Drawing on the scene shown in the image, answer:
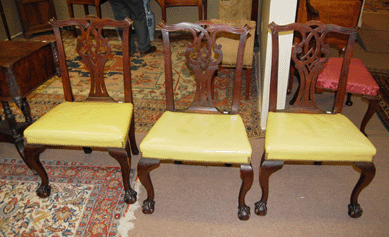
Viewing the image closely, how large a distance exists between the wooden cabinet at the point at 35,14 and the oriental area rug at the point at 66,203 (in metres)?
3.62

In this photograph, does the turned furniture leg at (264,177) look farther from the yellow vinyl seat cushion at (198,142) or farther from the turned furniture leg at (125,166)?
the turned furniture leg at (125,166)

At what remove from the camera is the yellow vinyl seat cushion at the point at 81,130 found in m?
1.87

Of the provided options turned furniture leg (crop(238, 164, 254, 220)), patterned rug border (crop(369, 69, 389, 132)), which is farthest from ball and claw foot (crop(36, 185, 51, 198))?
patterned rug border (crop(369, 69, 389, 132))

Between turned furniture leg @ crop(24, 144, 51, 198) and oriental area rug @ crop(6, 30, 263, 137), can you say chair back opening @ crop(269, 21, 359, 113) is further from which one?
turned furniture leg @ crop(24, 144, 51, 198)

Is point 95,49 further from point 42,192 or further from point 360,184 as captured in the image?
point 360,184

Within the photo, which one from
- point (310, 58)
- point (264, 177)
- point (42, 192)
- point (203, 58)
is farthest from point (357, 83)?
point (42, 192)

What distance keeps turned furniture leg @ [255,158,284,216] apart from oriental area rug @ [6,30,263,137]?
0.87m

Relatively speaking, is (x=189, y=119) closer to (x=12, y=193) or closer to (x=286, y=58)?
(x=286, y=58)

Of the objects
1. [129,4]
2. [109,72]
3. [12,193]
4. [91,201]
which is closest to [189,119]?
[91,201]

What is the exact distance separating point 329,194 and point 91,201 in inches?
63.8

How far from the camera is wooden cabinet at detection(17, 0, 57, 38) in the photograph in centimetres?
513

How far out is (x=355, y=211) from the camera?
1.93 metres

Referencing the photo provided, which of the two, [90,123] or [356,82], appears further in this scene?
[356,82]

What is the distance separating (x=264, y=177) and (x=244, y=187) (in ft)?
0.44
